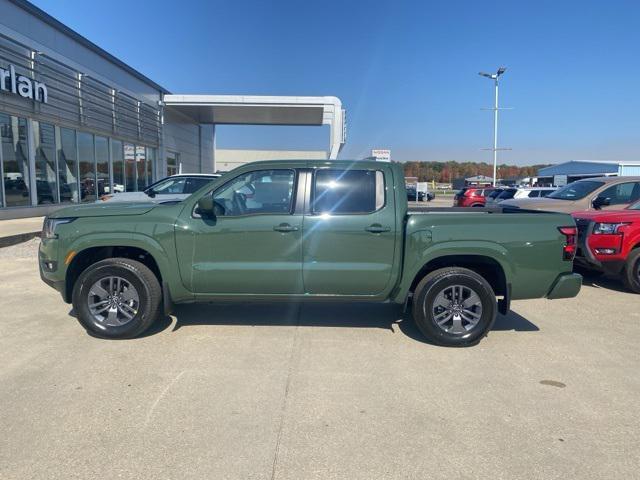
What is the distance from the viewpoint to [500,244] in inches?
186

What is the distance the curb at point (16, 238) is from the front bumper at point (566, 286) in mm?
11216

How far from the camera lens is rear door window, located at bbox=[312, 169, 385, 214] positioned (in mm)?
4816

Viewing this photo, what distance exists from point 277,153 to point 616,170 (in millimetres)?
34193

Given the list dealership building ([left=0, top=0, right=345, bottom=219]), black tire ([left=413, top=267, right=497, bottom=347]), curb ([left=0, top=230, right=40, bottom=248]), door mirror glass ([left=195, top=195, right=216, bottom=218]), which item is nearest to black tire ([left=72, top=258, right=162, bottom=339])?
door mirror glass ([left=195, top=195, right=216, bottom=218])

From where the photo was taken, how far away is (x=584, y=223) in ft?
23.8

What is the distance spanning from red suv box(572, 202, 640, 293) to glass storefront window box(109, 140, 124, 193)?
19.3 meters

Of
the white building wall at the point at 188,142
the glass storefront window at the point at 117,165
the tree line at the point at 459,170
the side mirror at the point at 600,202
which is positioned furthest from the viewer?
the tree line at the point at 459,170

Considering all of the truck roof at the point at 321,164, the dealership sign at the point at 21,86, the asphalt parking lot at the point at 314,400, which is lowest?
the asphalt parking lot at the point at 314,400

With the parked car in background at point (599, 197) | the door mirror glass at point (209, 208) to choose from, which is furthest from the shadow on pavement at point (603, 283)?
the door mirror glass at point (209, 208)

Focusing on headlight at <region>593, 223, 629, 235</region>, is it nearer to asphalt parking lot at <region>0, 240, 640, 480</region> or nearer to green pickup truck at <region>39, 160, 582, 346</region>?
asphalt parking lot at <region>0, 240, 640, 480</region>

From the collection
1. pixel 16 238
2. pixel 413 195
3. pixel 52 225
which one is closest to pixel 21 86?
pixel 16 238

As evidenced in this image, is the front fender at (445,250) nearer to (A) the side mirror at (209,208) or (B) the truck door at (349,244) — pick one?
(B) the truck door at (349,244)

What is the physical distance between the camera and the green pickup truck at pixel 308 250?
15.5ft

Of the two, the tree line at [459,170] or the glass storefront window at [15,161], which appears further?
the tree line at [459,170]
